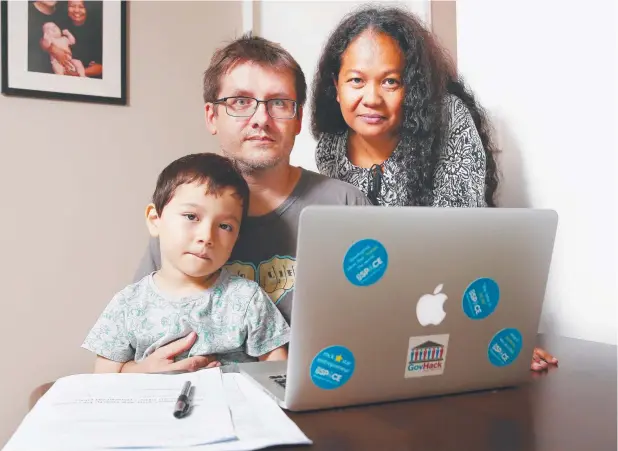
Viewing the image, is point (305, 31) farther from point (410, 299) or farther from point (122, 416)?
point (122, 416)

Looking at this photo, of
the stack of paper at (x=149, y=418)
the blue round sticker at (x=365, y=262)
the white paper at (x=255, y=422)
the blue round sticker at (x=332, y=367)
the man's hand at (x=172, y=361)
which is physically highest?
the blue round sticker at (x=365, y=262)

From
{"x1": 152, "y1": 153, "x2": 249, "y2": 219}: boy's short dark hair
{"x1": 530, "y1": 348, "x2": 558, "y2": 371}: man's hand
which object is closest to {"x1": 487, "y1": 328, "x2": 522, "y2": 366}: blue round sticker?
{"x1": 530, "y1": 348, "x2": 558, "y2": 371}: man's hand

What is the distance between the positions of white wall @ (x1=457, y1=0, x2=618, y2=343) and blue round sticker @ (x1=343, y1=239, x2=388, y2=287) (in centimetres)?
78

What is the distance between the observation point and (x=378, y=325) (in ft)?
2.33

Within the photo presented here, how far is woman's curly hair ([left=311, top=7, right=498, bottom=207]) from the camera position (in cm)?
143

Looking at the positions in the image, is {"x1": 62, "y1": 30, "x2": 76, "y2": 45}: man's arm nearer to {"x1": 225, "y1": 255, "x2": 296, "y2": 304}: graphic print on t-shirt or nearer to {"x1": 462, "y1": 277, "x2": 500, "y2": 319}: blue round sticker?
{"x1": 225, "y1": 255, "x2": 296, "y2": 304}: graphic print on t-shirt

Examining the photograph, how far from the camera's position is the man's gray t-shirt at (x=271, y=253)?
4.26 ft

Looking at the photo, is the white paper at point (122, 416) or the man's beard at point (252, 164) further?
the man's beard at point (252, 164)

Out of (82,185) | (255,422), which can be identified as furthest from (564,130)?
(82,185)

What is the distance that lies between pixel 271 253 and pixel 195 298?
0.74 ft

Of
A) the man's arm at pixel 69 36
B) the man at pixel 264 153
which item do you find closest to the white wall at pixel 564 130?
Answer: the man at pixel 264 153

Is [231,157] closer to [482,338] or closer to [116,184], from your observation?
[482,338]

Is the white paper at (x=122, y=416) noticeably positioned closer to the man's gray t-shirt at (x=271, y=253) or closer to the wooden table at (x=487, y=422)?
→ the wooden table at (x=487, y=422)

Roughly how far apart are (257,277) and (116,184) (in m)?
1.19
